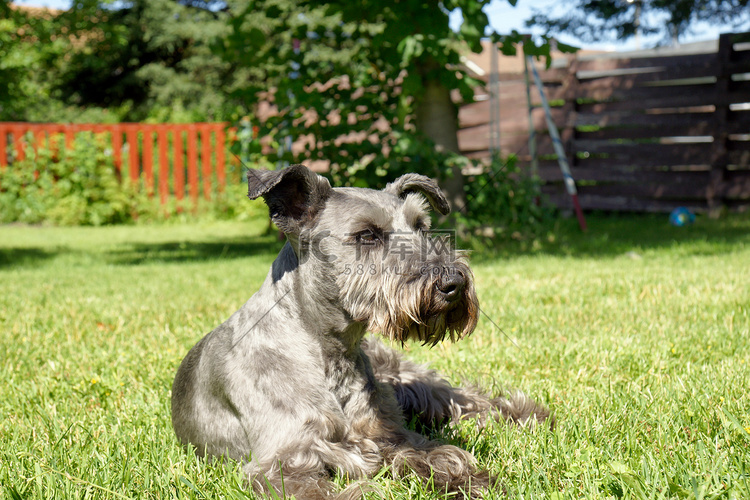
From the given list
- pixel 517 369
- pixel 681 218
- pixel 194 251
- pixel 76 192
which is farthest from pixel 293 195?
pixel 76 192

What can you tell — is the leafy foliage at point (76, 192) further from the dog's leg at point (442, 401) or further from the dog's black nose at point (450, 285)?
the dog's black nose at point (450, 285)

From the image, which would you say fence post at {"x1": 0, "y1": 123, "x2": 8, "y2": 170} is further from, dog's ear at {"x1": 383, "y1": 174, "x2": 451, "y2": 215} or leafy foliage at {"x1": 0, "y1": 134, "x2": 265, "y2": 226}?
dog's ear at {"x1": 383, "y1": 174, "x2": 451, "y2": 215}

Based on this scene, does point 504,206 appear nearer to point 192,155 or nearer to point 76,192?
point 192,155

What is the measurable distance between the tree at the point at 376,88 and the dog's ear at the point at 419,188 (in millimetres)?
4122

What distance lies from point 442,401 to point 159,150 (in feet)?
48.1

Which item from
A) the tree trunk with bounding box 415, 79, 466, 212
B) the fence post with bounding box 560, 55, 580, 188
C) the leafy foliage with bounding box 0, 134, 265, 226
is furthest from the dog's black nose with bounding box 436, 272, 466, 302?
the leafy foliage with bounding box 0, 134, 265, 226

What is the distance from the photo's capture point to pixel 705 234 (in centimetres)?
879

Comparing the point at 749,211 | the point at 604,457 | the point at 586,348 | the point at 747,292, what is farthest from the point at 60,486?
the point at 749,211

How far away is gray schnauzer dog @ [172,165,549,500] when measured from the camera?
234 centimetres

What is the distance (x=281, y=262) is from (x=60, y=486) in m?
1.20

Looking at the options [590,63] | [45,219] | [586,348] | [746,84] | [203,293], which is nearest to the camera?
[586,348]

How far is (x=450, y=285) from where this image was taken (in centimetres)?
244

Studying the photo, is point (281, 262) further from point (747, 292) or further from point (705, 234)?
point (705, 234)

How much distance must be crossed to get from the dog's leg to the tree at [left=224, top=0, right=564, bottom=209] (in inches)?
172
